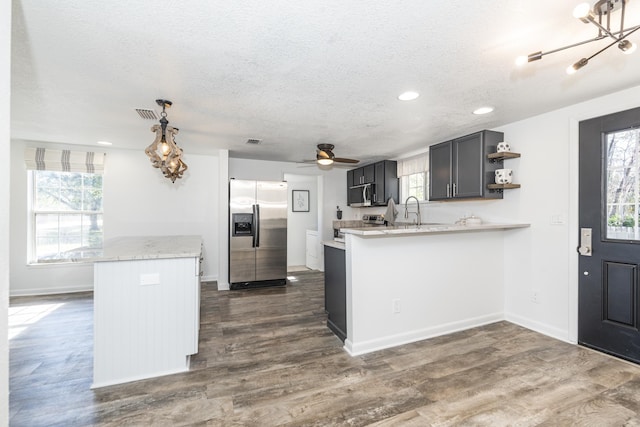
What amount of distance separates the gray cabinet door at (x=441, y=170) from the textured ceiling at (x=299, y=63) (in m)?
0.40

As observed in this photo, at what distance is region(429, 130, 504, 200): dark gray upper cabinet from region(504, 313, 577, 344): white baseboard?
4.72 feet

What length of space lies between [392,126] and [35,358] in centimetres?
429

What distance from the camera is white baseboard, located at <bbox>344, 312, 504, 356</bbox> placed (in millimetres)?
2664

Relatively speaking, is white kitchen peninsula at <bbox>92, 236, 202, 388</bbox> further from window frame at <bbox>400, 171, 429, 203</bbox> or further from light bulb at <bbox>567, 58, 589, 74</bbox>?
window frame at <bbox>400, 171, 429, 203</bbox>

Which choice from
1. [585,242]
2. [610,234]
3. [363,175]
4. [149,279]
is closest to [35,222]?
[149,279]

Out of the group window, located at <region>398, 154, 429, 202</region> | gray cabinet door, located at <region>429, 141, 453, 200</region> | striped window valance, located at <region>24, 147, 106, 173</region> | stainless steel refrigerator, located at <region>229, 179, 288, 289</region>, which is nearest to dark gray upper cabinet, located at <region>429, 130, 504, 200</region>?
gray cabinet door, located at <region>429, 141, 453, 200</region>

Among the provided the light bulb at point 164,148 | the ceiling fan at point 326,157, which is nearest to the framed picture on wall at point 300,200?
the ceiling fan at point 326,157

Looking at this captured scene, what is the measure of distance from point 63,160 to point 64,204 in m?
0.71

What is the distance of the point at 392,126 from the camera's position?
11.6 ft

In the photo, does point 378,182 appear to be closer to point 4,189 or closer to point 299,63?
point 299,63

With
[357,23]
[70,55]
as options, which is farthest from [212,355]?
[357,23]

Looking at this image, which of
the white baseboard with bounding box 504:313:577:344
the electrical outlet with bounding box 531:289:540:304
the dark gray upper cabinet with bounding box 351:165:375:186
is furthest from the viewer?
the dark gray upper cabinet with bounding box 351:165:375:186

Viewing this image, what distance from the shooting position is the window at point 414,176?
4715 mm

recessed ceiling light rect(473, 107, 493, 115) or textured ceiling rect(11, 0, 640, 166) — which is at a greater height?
recessed ceiling light rect(473, 107, 493, 115)
